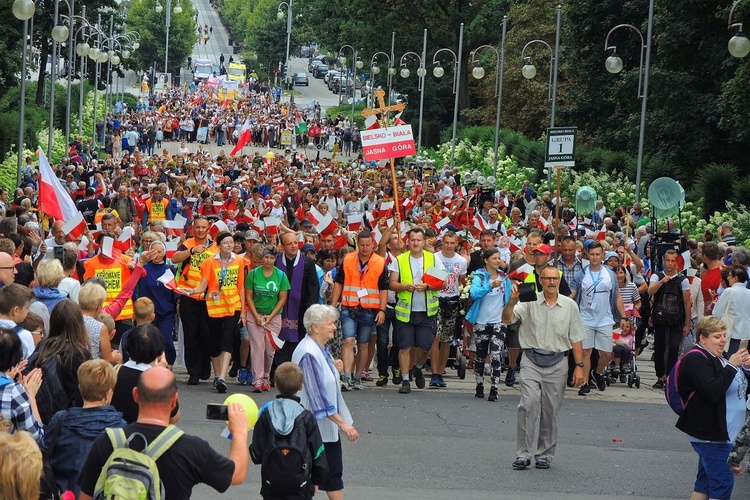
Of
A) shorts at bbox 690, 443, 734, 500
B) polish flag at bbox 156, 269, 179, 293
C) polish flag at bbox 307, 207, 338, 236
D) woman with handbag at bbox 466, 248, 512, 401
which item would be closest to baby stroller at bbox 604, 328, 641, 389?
woman with handbag at bbox 466, 248, 512, 401

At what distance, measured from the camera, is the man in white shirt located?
588 inches

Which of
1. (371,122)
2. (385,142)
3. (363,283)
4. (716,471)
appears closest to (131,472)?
(716,471)

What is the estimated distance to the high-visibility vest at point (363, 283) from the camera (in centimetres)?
1420

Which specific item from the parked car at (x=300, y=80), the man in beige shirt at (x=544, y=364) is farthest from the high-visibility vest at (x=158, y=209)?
the parked car at (x=300, y=80)

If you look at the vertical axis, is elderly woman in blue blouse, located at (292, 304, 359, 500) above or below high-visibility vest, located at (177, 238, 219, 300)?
below

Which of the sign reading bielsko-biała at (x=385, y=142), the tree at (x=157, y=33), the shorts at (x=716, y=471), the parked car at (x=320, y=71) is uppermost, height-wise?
the tree at (x=157, y=33)

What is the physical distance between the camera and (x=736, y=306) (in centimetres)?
1258

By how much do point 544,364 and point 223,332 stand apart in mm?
4333

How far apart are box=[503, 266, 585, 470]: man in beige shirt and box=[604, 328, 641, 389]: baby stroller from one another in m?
4.42

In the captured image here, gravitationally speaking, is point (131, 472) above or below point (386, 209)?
below

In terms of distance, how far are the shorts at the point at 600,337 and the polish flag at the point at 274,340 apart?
3.29 metres

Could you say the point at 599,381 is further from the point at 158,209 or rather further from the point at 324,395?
the point at 158,209

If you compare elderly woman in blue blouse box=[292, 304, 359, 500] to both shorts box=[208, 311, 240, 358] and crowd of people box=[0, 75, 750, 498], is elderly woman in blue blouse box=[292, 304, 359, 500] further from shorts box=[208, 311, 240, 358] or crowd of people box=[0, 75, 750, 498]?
Answer: shorts box=[208, 311, 240, 358]

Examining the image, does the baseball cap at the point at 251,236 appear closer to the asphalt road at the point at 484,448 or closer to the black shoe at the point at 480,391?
the asphalt road at the point at 484,448
